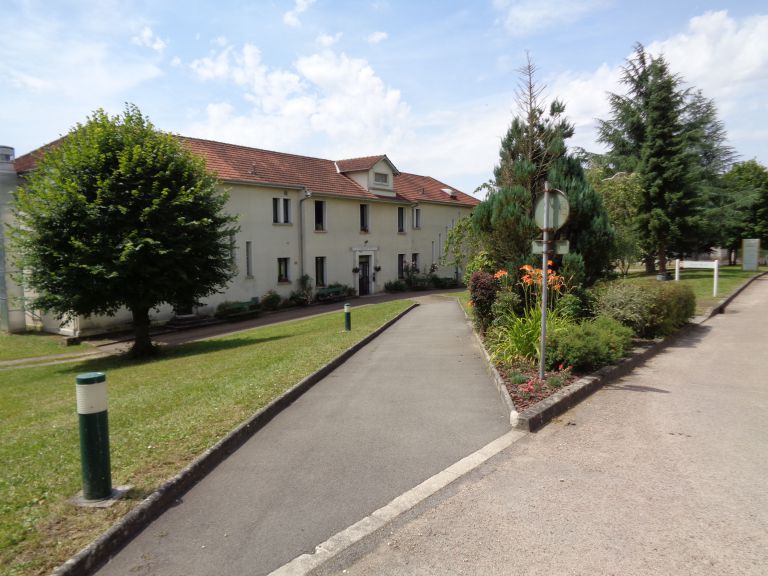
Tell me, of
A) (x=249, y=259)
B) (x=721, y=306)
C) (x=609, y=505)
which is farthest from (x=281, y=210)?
(x=609, y=505)

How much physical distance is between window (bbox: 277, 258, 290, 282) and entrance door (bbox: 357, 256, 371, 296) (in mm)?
6102

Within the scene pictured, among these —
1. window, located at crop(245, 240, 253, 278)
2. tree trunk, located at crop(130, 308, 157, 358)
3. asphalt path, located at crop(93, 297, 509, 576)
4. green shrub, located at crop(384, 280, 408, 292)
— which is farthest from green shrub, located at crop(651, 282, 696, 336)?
green shrub, located at crop(384, 280, 408, 292)

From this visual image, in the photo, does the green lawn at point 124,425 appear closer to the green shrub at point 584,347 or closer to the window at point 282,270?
the green shrub at point 584,347

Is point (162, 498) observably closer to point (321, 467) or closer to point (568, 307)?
point (321, 467)

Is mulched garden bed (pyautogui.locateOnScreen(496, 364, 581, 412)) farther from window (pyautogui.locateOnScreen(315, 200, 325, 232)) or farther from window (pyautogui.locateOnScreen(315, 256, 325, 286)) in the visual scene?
window (pyautogui.locateOnScreen(315, 200, 325, 232))

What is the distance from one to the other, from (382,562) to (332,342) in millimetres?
9373

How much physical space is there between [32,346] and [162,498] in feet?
69.0

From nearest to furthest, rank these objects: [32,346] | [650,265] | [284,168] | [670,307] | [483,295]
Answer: [670,307], [483,295], [32,346], [284,168], [650,265]

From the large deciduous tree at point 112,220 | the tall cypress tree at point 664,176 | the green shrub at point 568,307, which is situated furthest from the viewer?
the tall cypress tree at point 664,176

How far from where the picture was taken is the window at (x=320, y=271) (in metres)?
30.7

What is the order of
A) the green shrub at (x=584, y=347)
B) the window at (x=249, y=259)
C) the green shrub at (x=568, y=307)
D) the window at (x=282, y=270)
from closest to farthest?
1. the green shrub at (x=584, y=347)
2. the green shrub at (x=568, y=307)
3. the window at (x=249, y=259)
4. the window at (x=282, y=270)

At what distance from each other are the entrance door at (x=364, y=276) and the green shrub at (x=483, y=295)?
21231 mm

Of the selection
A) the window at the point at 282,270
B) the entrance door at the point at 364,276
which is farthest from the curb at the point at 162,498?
the entrance door at the point at 364,276

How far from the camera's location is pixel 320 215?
30.7 m
